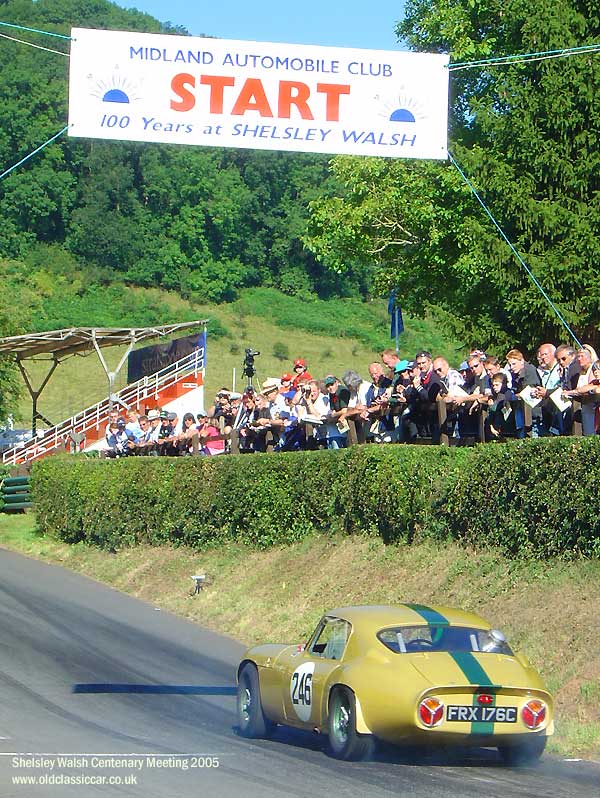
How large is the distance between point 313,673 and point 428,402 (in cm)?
734

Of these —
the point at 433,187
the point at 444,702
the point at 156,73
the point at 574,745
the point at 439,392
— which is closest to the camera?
the point at 444,702

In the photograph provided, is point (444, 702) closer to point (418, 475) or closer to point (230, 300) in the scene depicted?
point (418, 475)

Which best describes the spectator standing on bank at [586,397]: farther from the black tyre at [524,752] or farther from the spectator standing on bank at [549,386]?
the black tyre at [524,752]

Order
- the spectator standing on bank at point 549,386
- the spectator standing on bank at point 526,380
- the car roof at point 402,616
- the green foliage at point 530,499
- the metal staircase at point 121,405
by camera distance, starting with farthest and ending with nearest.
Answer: the metal staircase at point 121,405
the spectator standing on bank at point 526,380
the spectator standing on bank at point 549,386
the green foliage at point 530,499
the car roof at point 402,616

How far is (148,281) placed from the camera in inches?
4301

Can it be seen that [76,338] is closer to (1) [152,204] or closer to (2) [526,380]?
(2) [526,380]

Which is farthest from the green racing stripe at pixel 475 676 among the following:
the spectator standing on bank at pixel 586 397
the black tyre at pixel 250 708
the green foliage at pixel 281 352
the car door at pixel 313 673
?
the green foliage at pixel 281 352

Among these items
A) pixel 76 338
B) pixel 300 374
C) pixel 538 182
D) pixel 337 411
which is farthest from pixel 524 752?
pixel 76 338

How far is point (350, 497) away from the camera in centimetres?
2073

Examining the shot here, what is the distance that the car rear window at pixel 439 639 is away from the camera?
11.5 meters

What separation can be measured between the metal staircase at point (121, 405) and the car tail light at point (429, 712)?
35.5m

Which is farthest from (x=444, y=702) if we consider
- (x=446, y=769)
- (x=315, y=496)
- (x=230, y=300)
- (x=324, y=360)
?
(x=230, y=300)

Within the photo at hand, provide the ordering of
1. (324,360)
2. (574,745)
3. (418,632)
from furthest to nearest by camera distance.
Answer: (324,360) → (574,745) → (418,632)

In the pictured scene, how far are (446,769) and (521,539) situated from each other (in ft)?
19.2
